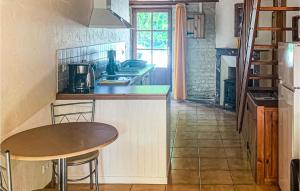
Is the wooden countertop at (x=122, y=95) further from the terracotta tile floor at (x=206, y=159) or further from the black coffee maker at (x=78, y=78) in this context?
the terracotta tile floor at (x=206, y=159)

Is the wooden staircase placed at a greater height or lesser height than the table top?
greater

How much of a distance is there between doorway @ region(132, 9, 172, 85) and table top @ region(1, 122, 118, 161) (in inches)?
258

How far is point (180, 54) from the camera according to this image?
892 centimetres

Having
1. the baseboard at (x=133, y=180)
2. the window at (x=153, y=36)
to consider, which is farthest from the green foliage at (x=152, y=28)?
the baseboard at (x=133, y=180)

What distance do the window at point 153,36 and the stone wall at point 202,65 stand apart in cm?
58

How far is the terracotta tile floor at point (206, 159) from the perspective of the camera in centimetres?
384

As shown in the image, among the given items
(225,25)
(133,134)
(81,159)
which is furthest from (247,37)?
(225,25)

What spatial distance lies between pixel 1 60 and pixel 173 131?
12.8 feet

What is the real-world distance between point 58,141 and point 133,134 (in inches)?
53.8

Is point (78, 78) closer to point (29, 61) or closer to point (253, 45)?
point (29, 61)

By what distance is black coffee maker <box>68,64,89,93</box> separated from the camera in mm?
3973

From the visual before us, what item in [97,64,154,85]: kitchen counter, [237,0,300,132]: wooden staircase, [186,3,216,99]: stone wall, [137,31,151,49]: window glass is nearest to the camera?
[237,0,300,132]: wooden staircase

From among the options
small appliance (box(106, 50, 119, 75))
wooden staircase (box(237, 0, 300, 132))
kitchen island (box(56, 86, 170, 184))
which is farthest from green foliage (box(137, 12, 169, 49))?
kitchen island (box(56, 86, 170, 184))

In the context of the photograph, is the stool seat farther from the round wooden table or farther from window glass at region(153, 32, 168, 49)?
window glass at region(153, 32, 168, 49)
